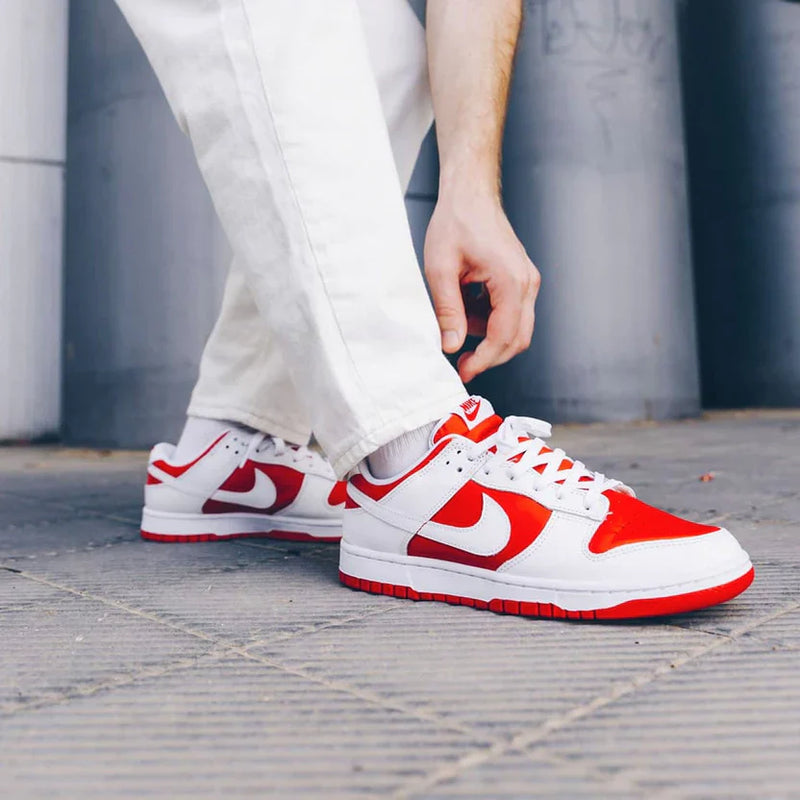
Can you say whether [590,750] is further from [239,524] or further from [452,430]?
[239,524]

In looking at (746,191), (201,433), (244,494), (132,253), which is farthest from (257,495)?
(746,191)

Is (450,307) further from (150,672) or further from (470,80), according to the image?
(150,672)

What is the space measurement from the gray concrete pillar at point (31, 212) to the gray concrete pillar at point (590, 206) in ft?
7.08

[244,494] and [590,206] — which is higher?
[590,206]

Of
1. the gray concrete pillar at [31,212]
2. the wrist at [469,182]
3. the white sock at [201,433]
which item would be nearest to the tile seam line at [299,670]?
the white sock at [201,433]

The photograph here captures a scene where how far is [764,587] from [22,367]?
3.49 meters

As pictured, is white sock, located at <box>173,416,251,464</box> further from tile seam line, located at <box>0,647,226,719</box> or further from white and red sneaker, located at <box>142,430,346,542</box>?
tile seam line, located at <box>0,647,226,719</box>

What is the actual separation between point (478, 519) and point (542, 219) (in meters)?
3.50

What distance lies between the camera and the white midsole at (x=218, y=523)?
1332mm

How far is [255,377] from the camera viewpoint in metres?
1.33

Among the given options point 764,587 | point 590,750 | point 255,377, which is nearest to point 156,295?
point 255,377

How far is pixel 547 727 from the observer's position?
0.59 metres

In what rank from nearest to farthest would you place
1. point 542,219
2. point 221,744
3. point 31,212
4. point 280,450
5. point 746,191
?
point 221,744 → point 280,450 → point 31,212 → point 542,219 → point 746,191

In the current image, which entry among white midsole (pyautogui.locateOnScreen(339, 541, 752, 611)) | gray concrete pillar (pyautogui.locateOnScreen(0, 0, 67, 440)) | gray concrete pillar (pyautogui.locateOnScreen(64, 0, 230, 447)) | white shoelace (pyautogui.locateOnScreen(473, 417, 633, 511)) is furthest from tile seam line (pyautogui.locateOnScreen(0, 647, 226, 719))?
gray concrete pillar (pyautogui.locateOnScreen(0, 0, 67, 440))
